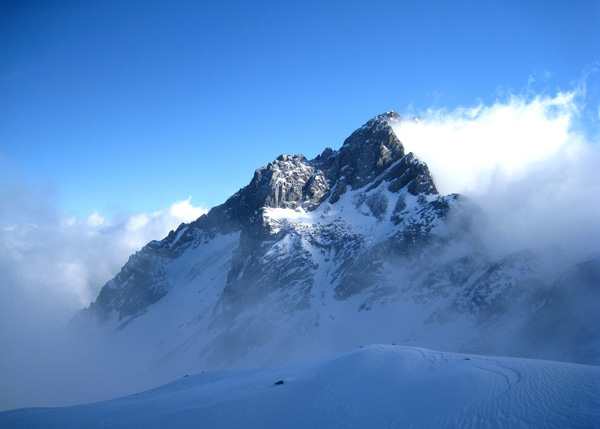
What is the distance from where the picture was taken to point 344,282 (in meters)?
102

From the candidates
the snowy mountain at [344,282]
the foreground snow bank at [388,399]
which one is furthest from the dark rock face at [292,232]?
the foreground snow bank at [388,399]

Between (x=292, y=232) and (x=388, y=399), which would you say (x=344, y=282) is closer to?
(x=292, y=232)

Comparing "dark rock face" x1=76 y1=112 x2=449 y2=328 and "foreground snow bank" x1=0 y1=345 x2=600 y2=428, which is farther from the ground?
"dark rock face" x1=76 y1=112 x2=449 y2=328

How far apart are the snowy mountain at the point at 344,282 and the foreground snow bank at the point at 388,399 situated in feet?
127

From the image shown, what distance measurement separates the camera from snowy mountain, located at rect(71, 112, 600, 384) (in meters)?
69.7

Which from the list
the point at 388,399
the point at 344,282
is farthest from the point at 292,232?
the point at 388,399

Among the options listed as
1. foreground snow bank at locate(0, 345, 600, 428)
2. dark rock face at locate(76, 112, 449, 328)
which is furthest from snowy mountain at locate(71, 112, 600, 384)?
foreground snow bank at locate(0, 345, 600, 428)

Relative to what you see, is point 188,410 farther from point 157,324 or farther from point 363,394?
point 157,324

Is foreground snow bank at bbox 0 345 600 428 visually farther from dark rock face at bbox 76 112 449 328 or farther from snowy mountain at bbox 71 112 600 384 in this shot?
dark rock face at bbox 76 112 449 328

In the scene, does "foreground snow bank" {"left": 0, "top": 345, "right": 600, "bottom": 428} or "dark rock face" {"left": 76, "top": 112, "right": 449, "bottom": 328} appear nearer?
"foreground snow bank" {"left": 0, "top": 345, "right": 600, "bottom": 428}

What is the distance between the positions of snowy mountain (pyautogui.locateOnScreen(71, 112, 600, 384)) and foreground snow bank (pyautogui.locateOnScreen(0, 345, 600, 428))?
38.6m

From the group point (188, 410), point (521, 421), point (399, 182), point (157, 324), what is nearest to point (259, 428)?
point (188, 410)

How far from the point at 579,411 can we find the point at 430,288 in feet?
244

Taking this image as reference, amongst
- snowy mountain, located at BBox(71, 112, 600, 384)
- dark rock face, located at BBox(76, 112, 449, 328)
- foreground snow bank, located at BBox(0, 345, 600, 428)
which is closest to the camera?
foreground snow bank, located at BBox(0, 345, 600, 428)
